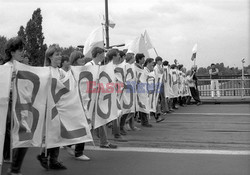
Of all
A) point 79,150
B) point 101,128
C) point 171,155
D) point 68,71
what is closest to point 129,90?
point 101,128

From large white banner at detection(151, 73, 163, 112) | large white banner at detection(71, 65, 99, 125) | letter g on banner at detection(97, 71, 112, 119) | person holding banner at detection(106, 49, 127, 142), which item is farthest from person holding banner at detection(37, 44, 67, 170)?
large white banner at detection(151, 73, 163, 112)

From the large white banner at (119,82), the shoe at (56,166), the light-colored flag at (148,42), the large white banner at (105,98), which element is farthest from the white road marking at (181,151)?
the light-colored flag at (148,42)

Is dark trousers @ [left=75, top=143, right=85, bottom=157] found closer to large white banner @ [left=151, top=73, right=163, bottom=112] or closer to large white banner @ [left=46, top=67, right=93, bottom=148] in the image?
large white banner @ [left=46, top=67, right=93, bottom=148]

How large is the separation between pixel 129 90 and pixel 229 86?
13297 mm

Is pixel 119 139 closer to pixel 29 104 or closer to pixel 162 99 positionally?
pixel 29 104

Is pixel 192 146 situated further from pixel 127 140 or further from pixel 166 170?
pixel 166 170

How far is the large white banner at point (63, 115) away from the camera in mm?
5980

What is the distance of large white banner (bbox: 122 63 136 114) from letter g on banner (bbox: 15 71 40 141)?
4.11 metres

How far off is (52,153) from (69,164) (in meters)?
0.50

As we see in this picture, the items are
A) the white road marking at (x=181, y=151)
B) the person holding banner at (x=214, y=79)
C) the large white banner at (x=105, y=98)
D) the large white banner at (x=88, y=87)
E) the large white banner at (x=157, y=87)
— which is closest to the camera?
the white road marking at (x=181, y=151)

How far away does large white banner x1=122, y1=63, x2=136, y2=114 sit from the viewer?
384 inches

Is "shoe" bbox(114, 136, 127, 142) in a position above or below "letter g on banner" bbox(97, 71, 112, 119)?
below

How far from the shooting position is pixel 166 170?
19.4 feet

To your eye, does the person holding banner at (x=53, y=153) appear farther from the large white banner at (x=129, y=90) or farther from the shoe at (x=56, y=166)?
the large white banner at (x=129, y=90)
